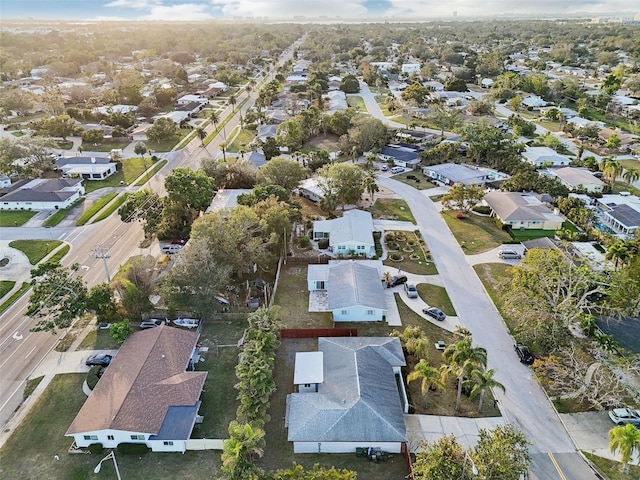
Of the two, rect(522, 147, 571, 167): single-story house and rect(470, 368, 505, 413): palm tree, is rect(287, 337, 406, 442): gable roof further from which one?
rect(522, 147, 571, 167): single-story house

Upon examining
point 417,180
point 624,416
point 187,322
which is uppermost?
point 624,416

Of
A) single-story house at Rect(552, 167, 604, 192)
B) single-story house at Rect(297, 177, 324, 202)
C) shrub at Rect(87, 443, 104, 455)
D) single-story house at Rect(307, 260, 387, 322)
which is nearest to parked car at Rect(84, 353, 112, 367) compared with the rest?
shrub at Rect(87, 443, 104, 455)

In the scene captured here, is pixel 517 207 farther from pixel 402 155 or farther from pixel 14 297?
pixel 14 297

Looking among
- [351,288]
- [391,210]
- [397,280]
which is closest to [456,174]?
[391,210]

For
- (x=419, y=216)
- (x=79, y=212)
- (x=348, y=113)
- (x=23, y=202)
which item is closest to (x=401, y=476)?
(x=419, y=216)

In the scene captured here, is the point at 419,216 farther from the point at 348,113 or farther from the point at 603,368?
the point at 348,113

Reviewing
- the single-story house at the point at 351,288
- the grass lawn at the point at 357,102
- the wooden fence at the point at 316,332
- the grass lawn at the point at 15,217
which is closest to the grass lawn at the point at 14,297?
the grass lawn at the point at 15,217

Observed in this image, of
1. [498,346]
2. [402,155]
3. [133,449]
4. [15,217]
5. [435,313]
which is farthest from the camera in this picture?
[402,155]
